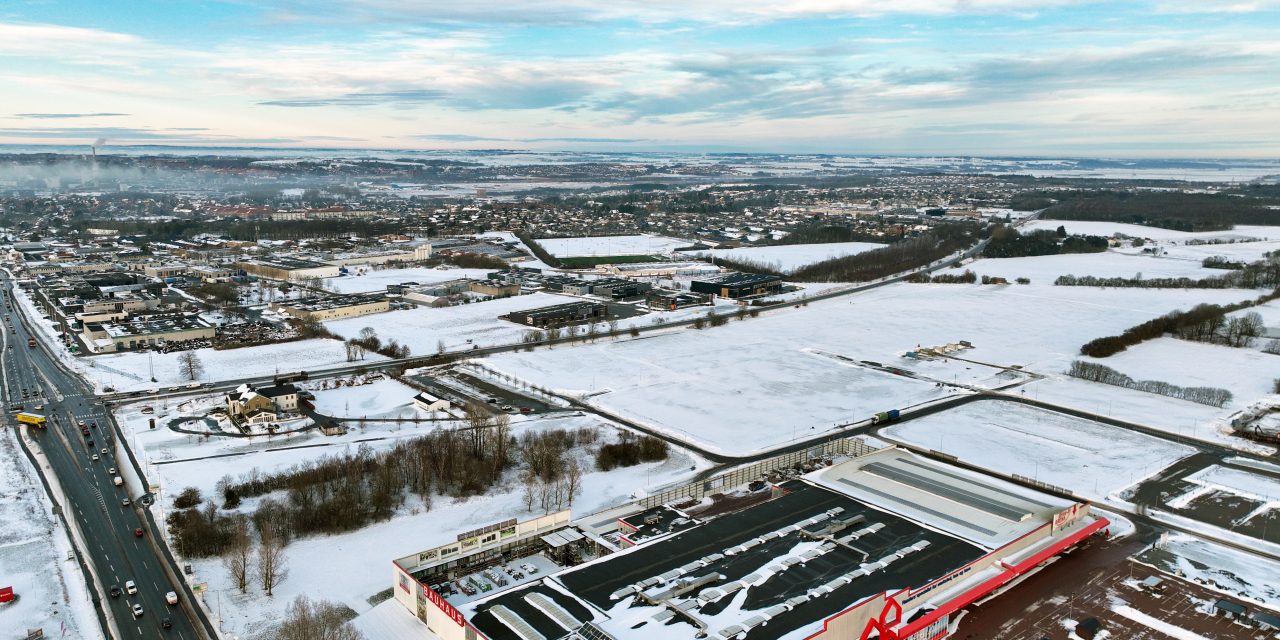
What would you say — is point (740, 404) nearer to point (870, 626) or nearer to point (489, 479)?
point (489, 479)

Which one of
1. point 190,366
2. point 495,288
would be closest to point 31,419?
point 190,366

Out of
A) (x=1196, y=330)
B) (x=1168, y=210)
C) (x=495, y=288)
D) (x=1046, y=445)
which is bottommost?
(x=1046, y=445)

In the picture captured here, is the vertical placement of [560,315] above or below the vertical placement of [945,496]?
below

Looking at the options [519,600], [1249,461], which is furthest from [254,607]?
[1249,461]

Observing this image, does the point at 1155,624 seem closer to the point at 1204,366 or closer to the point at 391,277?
the point at 1204,366

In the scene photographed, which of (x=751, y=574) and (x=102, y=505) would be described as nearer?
(x=751, y=574)

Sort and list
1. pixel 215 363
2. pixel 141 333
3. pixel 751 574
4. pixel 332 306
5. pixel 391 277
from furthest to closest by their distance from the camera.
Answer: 1. pixel 391 277
2. pixel 332 306
3. pixel 141 333
4. pixel 215 363
5. pixel 751 574

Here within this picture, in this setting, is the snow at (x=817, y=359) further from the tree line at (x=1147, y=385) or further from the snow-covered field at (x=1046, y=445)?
the snow-covered field at (x=1046, y=445)
